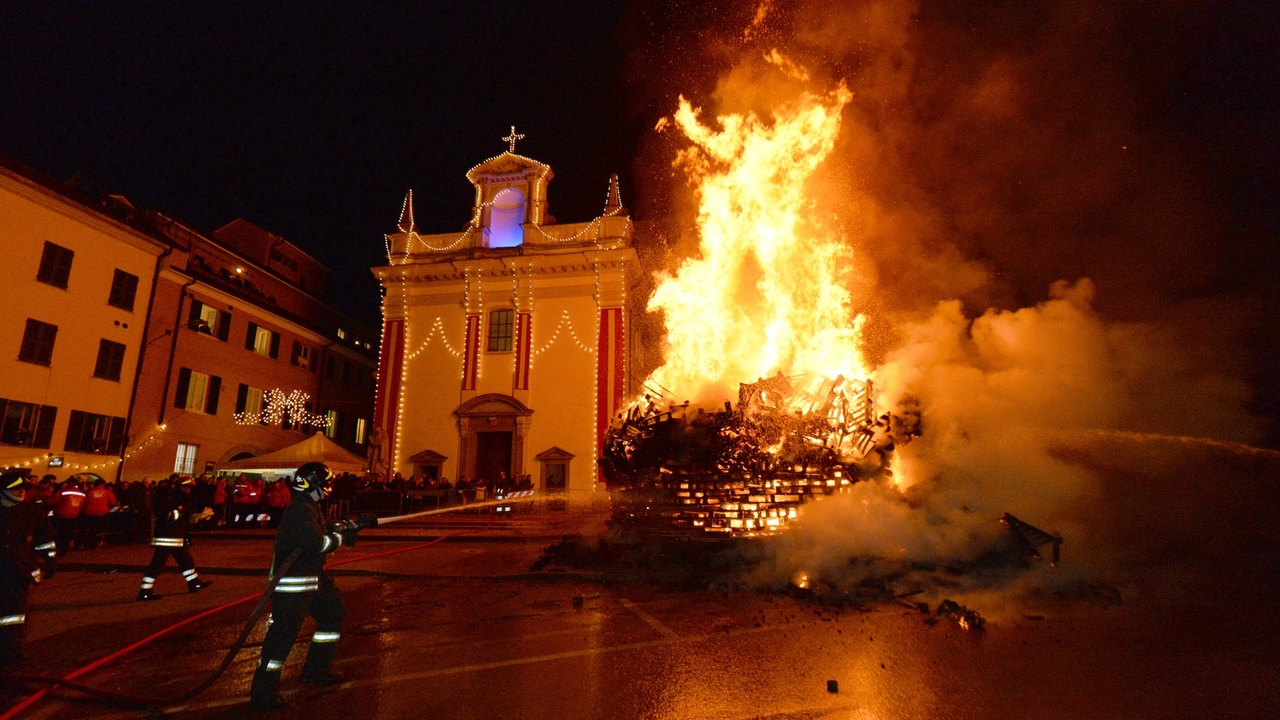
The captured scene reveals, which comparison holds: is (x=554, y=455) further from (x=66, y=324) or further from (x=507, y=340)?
(x=66, y=324)

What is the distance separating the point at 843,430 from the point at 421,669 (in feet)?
25.5

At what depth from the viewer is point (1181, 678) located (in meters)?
5.13

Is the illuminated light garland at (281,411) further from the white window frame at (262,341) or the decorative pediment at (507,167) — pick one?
the decorative pediment at (507,167)

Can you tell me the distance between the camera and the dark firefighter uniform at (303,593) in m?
4.80

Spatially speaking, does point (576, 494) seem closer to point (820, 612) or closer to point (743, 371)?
point (743, 371)

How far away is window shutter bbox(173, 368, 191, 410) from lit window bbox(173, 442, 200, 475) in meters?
1.46

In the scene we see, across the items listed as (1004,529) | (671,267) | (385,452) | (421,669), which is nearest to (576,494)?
(385,452)

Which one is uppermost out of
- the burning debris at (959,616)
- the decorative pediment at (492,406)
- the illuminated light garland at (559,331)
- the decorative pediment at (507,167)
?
the decorative pediment at (507,167)

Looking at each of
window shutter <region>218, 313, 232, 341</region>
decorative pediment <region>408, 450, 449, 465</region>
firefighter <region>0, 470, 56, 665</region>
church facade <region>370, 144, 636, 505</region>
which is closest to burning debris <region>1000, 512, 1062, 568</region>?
firefighter <region>0, 470, 56, 665</region>

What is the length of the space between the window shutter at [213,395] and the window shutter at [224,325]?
176 cm

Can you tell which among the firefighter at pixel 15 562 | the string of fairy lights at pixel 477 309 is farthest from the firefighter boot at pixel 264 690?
the string of fairy lights at pixel 477 309

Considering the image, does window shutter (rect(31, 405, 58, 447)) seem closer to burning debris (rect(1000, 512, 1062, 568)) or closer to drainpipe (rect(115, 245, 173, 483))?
drainpipe (rect(115, 245, 173, 483))

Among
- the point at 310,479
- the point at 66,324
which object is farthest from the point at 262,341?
the point at 310,479

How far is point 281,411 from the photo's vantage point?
2822 cm
